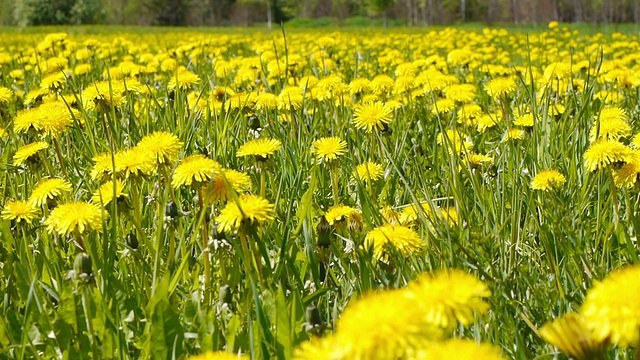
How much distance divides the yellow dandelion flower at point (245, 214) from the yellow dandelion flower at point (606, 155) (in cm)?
76

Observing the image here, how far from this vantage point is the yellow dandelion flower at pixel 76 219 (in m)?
1.18

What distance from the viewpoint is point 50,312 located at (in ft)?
3.85

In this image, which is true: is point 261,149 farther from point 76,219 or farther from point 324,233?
point 76,219

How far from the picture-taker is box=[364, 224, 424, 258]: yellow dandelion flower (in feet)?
3.67

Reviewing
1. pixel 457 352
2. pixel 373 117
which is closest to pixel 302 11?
pixel 373 117

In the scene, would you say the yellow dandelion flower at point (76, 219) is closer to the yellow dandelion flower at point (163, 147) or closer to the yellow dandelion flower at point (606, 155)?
the yellow dandelion flower at point (163, 147)

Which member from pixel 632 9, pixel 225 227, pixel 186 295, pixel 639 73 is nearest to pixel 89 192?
pixel 186 295

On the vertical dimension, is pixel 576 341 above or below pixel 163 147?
below

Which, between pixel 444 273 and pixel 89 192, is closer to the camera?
pixel 444 273

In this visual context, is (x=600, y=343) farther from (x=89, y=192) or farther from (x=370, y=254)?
(x=89, y=192)

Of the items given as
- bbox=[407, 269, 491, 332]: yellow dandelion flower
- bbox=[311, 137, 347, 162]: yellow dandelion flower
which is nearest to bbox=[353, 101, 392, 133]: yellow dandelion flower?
bbox=[311, 137, 347, 162]: yellow dandelion flower

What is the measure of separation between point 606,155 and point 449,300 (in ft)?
3.11

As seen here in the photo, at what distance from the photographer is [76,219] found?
1.19 m

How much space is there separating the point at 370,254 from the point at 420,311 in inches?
18.3
